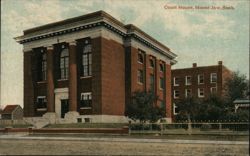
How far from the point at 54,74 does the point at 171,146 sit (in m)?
23.4

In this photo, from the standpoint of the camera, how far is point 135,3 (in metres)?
25.0

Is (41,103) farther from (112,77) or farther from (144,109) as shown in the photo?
(144,109)

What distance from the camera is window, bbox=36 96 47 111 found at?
129 feet

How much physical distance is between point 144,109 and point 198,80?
34.3 meters

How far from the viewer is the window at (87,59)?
3600cm

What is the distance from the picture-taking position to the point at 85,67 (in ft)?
120

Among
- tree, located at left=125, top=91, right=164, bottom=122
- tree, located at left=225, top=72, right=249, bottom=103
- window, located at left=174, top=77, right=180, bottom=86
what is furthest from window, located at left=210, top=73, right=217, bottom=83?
tree, located at left=125, top=91, right=164, bottom=122

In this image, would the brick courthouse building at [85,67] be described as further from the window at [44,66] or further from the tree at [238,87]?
the tree at [238,87]

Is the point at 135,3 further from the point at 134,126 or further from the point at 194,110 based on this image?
the point at 194,110

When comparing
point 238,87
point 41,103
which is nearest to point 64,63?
point 41,103

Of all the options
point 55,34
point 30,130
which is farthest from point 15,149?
point 55,34

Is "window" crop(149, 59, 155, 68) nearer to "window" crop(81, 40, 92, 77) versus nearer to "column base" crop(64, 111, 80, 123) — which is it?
"window" crop(81, 40, 92, 77)

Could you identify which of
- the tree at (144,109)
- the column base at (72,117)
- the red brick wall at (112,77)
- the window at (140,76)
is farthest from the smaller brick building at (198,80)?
the tree at (144,109)

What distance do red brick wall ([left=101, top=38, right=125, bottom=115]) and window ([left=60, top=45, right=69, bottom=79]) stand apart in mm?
5294
